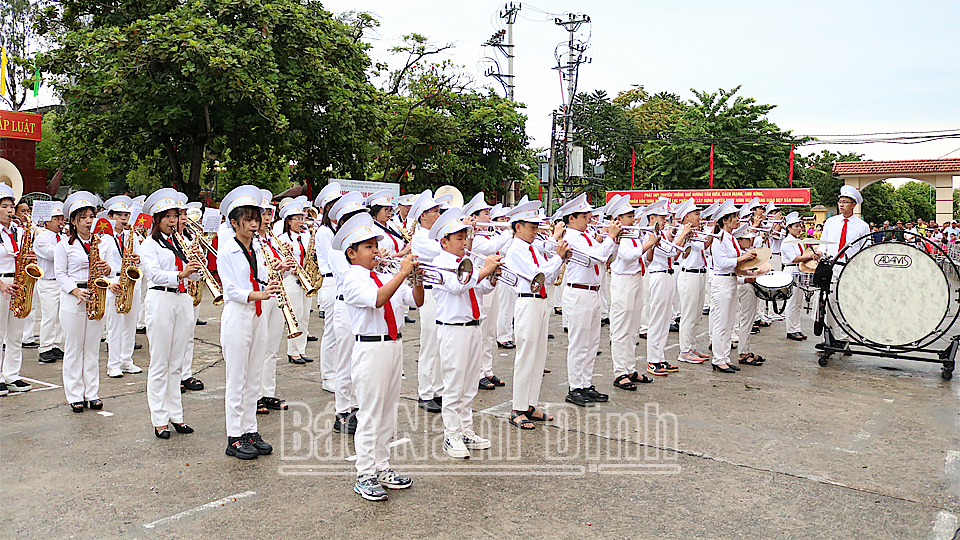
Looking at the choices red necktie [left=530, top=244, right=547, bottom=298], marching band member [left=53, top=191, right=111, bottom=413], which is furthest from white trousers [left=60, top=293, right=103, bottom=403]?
red necktie [left=530, top=244, right=547, bottom=298]

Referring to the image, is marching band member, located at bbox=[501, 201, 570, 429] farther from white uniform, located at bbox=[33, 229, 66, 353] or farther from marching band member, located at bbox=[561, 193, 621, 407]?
white uniform, located at bbox=[33, 229, 66, 353]

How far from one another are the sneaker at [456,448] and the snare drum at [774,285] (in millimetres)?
5791

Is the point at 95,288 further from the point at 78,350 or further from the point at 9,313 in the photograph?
the point at 9,313

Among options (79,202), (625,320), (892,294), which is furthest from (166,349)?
(892,294)

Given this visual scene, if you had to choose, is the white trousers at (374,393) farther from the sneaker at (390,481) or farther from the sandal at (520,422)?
the sandal at (520,422)

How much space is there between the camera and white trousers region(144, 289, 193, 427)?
20.2ft

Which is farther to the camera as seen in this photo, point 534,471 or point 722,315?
point 722,315

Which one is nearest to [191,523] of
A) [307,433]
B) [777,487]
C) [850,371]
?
[307,433]

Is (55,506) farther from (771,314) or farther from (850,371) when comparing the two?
(771,314)

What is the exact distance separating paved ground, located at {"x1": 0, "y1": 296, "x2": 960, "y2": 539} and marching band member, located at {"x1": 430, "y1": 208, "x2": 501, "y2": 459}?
30 centimetres

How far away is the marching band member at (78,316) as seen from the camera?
22.8 ft

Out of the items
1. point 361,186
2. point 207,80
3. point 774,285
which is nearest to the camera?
point 774,285

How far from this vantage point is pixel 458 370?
19.1 ft

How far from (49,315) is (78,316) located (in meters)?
3.30
